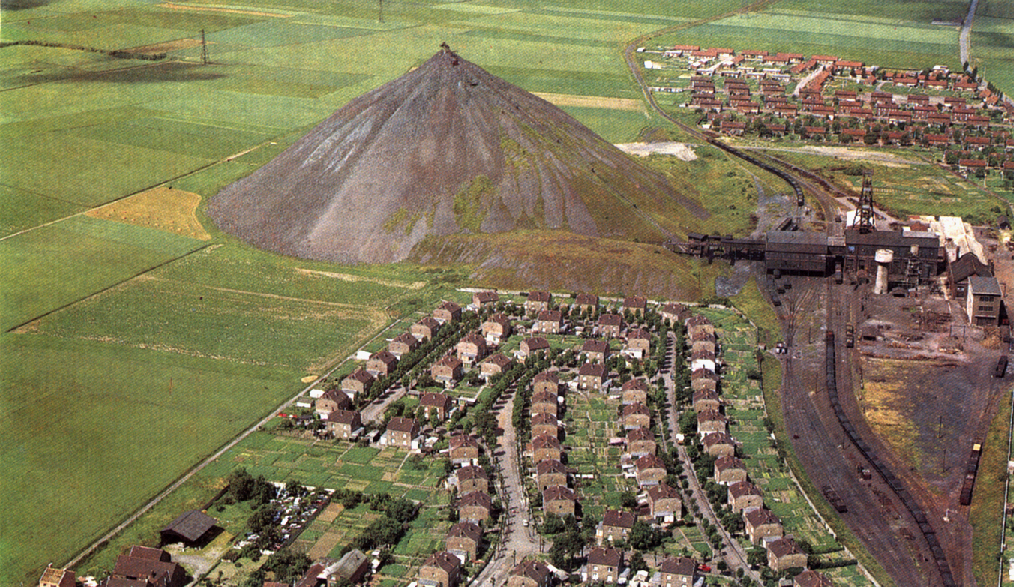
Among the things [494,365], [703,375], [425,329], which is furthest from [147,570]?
[703,375]

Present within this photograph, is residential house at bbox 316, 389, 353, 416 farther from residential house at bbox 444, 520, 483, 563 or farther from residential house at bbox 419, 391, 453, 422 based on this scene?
residential house at bbox 444, 520, 483, 563

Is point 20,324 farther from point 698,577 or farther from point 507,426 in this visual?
point 698,577

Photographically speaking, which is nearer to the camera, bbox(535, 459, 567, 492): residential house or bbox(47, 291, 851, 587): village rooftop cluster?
bbox(47, 291, 851, 587): village rooftop cluster

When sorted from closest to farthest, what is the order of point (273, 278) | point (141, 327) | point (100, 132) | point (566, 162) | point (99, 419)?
point (99, 419)
point (141, 327)
point (273, 278)
point (566, 162)
point (100, 132)

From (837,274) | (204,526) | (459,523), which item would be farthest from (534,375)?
(837,274)

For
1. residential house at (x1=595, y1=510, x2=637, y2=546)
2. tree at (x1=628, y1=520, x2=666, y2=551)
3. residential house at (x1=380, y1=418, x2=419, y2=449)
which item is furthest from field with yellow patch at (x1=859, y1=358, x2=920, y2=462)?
residential house at (x1=380, y1=418, x2=419, y2=449)

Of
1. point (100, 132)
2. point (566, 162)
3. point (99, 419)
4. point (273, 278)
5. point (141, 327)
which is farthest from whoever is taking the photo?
point (100, 132)
